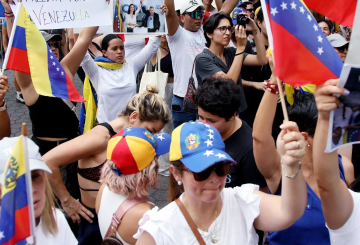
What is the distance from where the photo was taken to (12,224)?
1545 mm

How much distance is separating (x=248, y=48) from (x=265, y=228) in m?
3.53

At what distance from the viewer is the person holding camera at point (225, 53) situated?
3.88 m

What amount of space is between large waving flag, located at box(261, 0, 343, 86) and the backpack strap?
105cm

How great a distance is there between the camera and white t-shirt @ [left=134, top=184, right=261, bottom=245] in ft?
5.70

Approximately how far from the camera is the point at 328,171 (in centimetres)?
162

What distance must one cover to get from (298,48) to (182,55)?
9.83 feet

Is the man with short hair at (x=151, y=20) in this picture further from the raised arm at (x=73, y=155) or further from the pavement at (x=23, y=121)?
the pavement at (x=23, y=121)

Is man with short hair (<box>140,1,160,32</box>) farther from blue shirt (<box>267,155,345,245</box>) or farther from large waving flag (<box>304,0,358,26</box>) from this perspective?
blue shirt (<box>267,155,345,245</box>)

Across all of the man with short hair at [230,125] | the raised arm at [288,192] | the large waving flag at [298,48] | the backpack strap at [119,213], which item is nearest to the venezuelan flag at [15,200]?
the backpack strap at [119,213]

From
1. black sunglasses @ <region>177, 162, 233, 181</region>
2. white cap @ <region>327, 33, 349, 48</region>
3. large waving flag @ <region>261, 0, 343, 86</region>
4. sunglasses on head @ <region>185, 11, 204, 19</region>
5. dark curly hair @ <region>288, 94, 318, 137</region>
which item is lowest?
black sunglasses @ <region>177, 162, 233, 181</region>

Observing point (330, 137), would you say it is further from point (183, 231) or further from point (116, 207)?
point (116, 207)

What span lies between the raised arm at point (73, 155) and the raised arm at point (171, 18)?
78.3 inches

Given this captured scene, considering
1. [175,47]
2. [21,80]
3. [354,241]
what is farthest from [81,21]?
[354,241]

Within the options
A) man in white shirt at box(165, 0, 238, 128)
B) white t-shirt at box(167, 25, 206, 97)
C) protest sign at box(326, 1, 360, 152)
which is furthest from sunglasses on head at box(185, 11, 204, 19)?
protest sign at box(326, 1, 360, 152)
